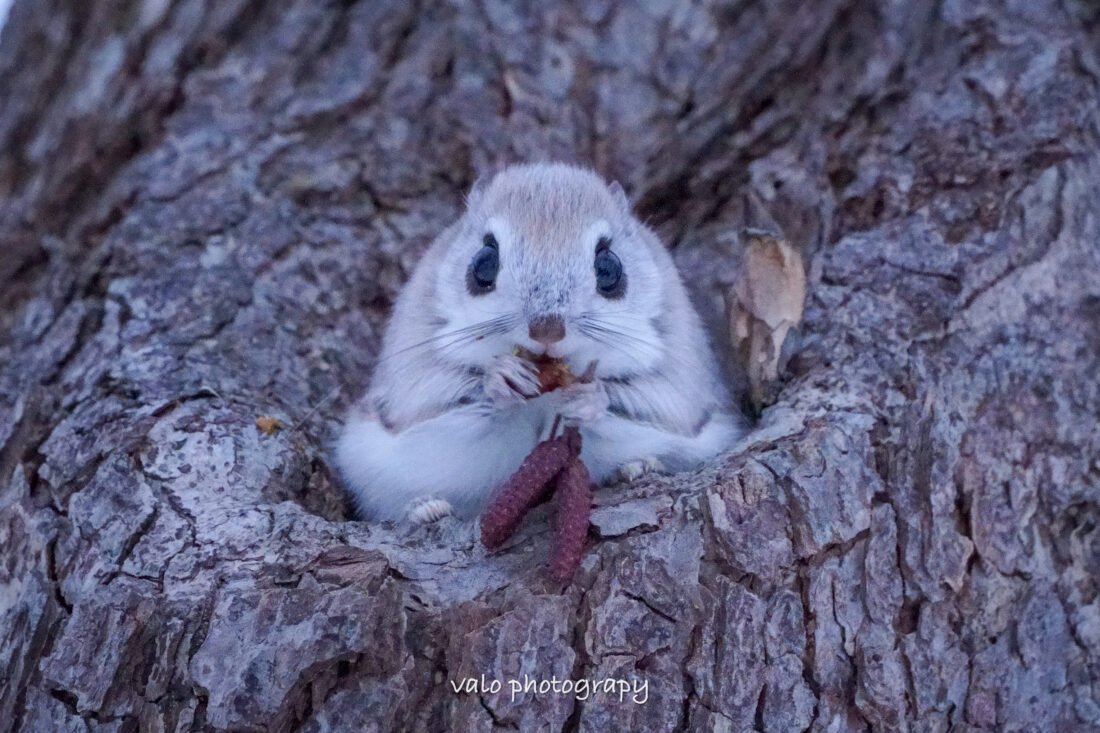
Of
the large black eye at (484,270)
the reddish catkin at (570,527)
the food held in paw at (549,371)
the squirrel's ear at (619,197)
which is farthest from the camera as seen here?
the squirrel's ear at (619,197)

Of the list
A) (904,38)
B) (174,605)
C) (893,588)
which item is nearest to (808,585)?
(893,588)

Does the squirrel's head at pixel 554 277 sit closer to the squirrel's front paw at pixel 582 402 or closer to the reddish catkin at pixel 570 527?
the squirrel's front paw at pixel 582 402

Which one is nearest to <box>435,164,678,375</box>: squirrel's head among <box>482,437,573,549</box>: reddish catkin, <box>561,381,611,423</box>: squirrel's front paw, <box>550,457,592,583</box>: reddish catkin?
<box>561,381,611,423</box>: squirrel's front paw

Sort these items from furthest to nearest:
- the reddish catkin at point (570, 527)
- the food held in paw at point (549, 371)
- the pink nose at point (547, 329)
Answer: the food held in paw at point (549, 371) < the pink nose at point (547, 329) < the reddish catkin at point (570, 527)

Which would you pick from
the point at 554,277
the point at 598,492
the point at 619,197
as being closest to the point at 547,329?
the point at 554,277

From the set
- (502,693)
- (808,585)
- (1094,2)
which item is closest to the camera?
(502,693)

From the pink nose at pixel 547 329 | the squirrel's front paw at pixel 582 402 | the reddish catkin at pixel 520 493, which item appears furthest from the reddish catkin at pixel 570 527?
the pink nose at pixel 547 329

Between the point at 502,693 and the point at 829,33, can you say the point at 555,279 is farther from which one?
the point at 829,33
